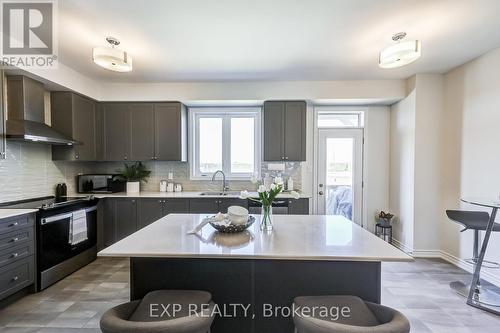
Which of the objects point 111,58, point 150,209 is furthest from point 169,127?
point 111,58

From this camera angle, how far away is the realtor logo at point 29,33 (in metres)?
2.15

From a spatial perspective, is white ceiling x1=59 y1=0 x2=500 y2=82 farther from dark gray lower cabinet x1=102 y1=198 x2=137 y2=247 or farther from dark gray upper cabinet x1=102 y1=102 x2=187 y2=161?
dark gray lower cabinet x1=102 y1=198 x2=137 y2=247

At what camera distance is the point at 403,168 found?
3996 mm

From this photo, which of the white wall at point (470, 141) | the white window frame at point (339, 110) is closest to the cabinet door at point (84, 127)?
the white window frame at point (339, 110)

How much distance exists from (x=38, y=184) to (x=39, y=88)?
1.28 m

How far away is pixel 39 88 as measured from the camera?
10.2ft

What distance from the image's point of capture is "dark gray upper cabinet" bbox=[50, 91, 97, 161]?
3.58 m

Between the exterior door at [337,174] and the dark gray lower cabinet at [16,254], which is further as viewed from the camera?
the exterior door at [337,174]

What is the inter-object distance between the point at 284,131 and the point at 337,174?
4.21 feet

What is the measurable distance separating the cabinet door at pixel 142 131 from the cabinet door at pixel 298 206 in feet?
7.69

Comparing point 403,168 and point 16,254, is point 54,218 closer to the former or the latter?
point 16,254

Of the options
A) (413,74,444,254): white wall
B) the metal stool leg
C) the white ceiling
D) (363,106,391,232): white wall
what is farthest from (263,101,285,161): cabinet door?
the metal stool leg

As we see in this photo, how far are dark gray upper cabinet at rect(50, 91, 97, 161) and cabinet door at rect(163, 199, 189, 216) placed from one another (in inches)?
56.0

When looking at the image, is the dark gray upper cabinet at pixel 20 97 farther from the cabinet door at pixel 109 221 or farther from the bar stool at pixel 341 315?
the bar stool at pixel 341 315
